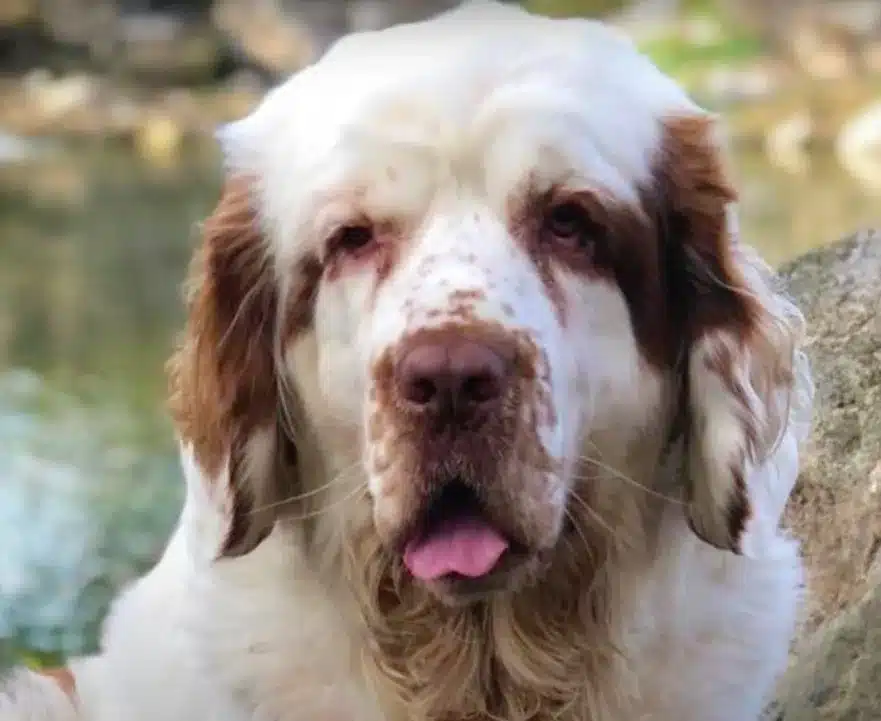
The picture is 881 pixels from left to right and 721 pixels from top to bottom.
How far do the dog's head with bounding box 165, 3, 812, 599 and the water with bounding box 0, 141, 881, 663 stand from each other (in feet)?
1.08

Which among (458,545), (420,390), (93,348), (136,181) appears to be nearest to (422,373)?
(420,390)

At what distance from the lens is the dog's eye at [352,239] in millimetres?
1193

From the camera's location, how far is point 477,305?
3.51ft

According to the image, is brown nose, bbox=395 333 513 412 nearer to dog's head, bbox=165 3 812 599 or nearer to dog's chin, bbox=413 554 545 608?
dog's head, bbox=165 3 812 599

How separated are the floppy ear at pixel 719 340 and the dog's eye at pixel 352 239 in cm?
29

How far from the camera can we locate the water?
2.31 meters

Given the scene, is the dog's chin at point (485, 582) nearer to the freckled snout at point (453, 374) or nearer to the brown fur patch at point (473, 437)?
the brown fur patch at point (473, 437)

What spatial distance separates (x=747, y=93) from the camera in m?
3.69

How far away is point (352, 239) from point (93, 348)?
87.3 inches

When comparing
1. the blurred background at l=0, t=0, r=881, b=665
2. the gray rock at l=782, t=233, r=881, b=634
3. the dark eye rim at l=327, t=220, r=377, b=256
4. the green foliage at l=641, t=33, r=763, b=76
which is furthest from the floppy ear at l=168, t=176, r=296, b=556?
the green foliage at l=641, t=33, r=763, b=76

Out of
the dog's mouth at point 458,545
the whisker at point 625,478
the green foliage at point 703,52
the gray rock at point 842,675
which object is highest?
the green foliage at point 703,52

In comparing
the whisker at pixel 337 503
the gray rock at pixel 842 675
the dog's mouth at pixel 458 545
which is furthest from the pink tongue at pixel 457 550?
the gray rock at pixel 842 675

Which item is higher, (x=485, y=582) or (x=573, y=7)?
(x=573, y=7)

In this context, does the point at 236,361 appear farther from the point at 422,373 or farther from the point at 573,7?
the point at 573,7
